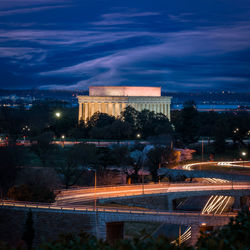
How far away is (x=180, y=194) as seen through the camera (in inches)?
1969

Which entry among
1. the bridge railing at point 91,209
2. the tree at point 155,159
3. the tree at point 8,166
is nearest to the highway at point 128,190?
the bridge railing at point 91,209

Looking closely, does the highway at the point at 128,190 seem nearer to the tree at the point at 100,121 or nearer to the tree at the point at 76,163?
the tree at the point at 76,163

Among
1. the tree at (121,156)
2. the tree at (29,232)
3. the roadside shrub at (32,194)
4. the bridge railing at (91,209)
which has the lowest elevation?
the tree at (29,232)

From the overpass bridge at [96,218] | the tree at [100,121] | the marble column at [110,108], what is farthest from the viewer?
the marble column at [110,108]

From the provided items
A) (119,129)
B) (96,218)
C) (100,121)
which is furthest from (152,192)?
(100,121)

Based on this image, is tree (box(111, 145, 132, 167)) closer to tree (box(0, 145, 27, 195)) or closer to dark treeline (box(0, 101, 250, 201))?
dark treeline (box(0, 101, 250, 201))

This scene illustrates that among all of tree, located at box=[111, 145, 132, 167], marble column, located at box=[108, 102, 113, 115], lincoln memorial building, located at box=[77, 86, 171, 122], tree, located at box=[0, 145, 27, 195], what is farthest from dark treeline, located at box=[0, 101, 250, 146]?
tree, located at box=[0, 145, 27, 195]

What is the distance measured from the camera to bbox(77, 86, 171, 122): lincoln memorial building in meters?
113

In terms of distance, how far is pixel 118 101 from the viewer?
113 metres

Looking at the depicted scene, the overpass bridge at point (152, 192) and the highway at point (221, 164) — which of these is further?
the highway at point (221, 164)

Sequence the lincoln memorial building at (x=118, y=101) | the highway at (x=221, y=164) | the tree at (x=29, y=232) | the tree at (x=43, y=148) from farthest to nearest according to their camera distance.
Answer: the lincoln memorial building at (x=118, y=101) → the tree at (x=43, y=148) → the highway at (x=221, y=164) → the tree at (x=29, y=232)

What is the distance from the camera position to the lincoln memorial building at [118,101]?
370ft

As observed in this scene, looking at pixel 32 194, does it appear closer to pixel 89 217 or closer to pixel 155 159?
pixel 89 217

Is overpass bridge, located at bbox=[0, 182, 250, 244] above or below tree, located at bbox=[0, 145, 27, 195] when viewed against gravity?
below
